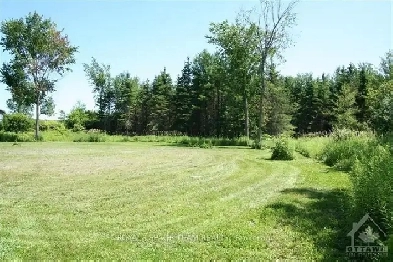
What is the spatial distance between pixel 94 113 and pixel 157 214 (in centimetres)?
6054

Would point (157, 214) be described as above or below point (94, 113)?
below

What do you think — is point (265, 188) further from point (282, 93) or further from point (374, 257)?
point (282, 93)

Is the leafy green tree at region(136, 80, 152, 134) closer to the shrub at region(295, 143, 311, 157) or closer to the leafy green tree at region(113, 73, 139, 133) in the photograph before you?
the leafy green tree at region(113, 73, 139, 133)

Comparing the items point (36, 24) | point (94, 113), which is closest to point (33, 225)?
point (36, 24)

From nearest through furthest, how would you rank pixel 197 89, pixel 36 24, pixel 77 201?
pixel 77 201
pixel 36 24
pixel 197 89

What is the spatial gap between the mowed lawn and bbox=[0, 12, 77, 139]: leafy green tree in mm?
23812

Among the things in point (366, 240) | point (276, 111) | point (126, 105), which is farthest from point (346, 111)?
point (366, 240)

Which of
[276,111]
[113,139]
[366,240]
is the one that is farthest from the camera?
[276,111]

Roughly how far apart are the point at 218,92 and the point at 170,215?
46.0 metres

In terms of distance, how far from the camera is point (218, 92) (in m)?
52.3

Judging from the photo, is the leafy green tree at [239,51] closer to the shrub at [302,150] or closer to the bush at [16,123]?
the shrub at [302,150]

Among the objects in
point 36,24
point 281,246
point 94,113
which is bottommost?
point 281,246

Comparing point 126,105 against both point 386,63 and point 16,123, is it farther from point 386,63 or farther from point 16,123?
point 386,63

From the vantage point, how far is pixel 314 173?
1273cm
